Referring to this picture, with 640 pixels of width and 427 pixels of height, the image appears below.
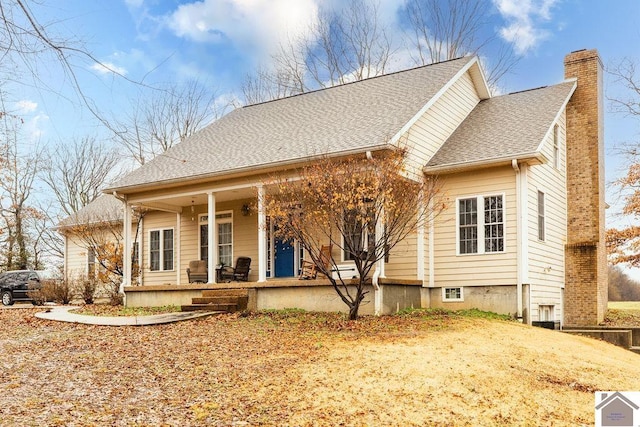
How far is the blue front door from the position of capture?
1903 cm

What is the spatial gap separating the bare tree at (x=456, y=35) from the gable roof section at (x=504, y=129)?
12610 millimetres

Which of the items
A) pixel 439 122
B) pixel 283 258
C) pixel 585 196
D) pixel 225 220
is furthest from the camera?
pixel 225 220

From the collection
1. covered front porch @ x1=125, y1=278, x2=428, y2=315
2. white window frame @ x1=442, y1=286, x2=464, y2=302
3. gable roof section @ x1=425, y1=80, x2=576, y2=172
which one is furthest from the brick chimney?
covered front porch @ x1=125, y1=278, x2=428, y2=315

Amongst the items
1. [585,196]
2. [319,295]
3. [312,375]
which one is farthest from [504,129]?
[312,375]

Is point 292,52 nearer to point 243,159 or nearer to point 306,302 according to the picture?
point 243,159

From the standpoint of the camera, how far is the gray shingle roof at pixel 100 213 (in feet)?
85.4

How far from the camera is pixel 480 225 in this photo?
16.1 m

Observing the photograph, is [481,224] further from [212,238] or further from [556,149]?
[212,238]

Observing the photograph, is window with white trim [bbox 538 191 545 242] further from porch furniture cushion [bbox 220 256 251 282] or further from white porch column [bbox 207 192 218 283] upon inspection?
white porch column [bbox 207 192 218 283]

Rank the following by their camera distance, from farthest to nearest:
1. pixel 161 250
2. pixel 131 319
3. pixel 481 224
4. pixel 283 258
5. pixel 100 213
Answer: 1. pixel 100 213
2. pixel 161 250
3. pixel 283 258
4. pixel 481 224
5. pixel 131 319

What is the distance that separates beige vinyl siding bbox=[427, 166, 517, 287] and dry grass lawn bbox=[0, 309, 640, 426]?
251cm

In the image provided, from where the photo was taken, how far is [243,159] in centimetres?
Answer: 1769

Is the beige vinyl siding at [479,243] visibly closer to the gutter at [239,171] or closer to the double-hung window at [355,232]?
the gutter at [239,171]

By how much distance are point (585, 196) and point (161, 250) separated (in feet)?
46.3
